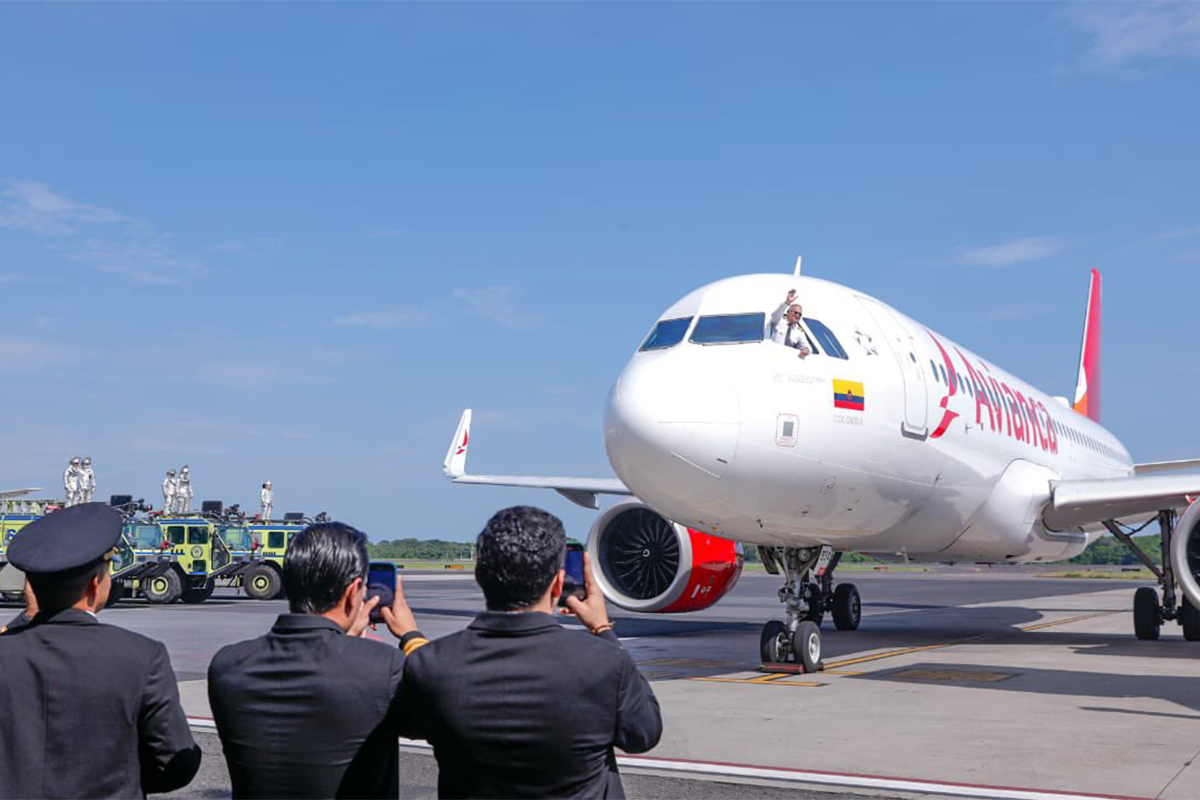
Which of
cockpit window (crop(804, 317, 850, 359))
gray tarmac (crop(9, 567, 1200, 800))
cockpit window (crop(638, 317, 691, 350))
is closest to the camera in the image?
gray tarmac (crop(9, 567, 1200, 800))

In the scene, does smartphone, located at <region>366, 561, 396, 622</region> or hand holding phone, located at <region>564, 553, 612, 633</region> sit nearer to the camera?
hand holding phone, located at <region>564, 553, 612, 633</region>

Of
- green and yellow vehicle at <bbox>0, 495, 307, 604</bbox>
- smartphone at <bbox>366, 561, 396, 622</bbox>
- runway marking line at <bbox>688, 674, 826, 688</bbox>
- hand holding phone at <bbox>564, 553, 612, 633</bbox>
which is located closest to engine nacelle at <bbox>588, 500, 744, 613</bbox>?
runway marking line at <bbox>688, 674, 826, 688</bbox>

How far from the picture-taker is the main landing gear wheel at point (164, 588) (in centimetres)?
2658

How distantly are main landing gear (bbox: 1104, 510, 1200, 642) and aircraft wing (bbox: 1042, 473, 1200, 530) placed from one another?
0.68 metres

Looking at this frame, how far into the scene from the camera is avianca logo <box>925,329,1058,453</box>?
559 inches

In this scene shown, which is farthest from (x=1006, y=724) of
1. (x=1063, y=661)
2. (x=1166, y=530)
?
(x=1166, y=530)

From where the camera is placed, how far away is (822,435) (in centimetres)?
1108

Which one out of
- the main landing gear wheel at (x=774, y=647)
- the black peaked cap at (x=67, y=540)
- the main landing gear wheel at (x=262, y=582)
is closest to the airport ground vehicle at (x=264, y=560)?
the main landing gear wheel at (x=262, y=582)

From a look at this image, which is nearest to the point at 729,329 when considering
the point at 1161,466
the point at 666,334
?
the point at 666,334

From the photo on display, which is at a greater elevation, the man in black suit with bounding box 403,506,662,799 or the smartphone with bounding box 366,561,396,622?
the smartphone with bounding box 366,561,396,622

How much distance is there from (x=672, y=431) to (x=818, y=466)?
175 cm

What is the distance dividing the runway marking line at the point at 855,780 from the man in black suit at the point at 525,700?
3.16 metres

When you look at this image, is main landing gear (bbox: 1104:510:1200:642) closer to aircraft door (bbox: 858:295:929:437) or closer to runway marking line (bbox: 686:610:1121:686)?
runway marking line (bbox: 686:610:1121:686)

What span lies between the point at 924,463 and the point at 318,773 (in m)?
10.8
